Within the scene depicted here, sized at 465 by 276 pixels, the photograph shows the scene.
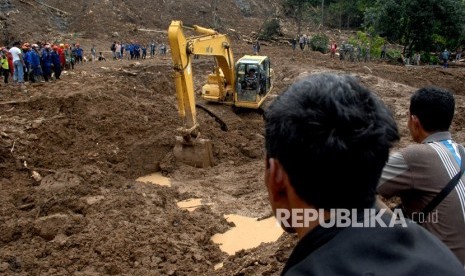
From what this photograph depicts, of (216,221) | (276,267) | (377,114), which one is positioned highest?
(377,114)

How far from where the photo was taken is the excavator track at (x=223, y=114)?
1258 centimetres

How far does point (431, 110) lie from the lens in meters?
2.21

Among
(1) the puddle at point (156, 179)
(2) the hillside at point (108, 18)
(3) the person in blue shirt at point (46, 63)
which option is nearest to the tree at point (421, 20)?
(2) the hillside at point (108, 18)

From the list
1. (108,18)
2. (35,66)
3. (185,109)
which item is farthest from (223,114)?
(108,18)

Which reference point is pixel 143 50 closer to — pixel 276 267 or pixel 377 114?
pixel 276 267

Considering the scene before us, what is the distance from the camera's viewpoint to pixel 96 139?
410 inches

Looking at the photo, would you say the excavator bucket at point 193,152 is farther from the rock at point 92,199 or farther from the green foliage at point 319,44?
the green foliage at point 319,44

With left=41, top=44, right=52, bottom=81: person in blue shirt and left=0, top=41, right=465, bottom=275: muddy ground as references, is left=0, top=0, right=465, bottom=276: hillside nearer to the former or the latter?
left=0, top=41, right=465, bottom=275: muddy ground

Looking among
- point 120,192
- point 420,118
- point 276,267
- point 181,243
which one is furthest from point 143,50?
point 420,118

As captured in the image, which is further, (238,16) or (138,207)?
(238,16)

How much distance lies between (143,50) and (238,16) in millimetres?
13526

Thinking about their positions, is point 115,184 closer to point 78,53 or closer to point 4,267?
point 4,267

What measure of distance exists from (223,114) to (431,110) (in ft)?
36.0

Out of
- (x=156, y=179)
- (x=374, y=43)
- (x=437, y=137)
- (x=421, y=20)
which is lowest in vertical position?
(x=156, y=179)
